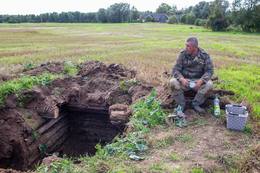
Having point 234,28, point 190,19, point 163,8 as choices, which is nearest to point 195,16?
point 190,19

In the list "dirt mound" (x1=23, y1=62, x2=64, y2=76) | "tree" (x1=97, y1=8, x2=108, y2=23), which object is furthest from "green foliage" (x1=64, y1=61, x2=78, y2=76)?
"tree" (x1=97, y1=8, x2=108, y2=23)

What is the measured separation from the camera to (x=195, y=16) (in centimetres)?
7312

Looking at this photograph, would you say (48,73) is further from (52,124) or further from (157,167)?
(157,167)

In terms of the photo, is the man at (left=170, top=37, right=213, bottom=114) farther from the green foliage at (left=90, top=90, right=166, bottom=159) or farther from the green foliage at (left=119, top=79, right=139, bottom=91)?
the green foliage at (left=119, top=79, right=139, bottom=91)

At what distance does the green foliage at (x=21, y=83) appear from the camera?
8004 mm

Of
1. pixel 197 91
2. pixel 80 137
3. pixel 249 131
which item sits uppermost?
pixel 197 91

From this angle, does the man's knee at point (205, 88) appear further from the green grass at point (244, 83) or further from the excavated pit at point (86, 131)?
the excavated pit at point (86, 131)

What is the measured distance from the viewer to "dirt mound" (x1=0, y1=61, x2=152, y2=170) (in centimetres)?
746

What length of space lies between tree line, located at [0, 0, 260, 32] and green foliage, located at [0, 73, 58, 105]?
37.0 m

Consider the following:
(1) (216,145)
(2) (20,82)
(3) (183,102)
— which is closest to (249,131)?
(1) (216,145)

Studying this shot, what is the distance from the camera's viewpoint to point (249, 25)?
4291 cm

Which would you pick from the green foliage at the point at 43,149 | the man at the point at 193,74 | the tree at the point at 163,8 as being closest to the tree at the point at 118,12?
the tree at the point at 163,8

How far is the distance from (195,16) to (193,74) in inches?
2687

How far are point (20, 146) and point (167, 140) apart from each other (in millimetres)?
3157
